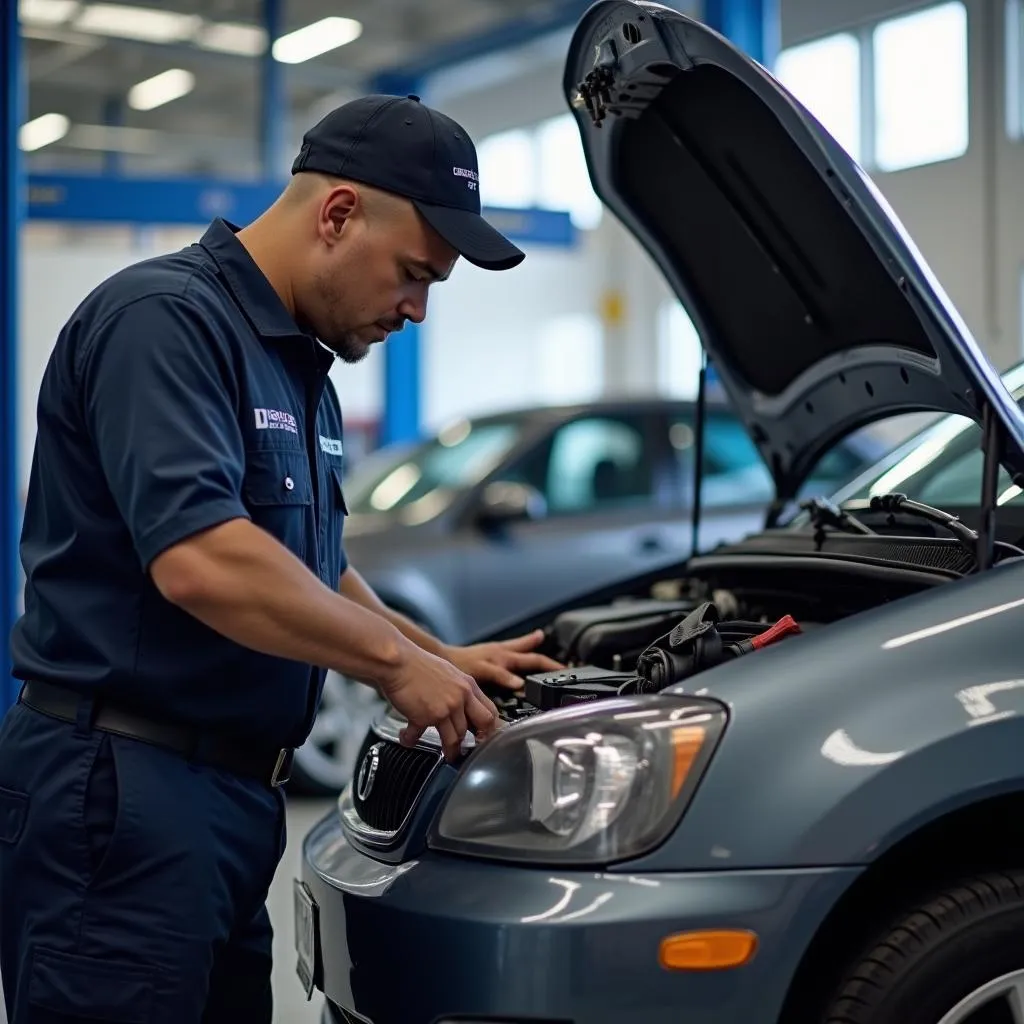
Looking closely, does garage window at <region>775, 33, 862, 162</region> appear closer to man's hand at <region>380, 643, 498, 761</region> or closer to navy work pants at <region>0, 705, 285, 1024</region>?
man's hand at <region>380, 643, 498, 761</region>

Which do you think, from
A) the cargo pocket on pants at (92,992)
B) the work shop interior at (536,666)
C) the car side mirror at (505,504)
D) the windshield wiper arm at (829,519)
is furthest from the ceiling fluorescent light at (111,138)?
the cargo pocket on pants at (92,992)

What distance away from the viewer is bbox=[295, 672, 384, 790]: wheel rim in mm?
5207

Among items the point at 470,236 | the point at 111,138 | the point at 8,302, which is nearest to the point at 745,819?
the point at 470,236

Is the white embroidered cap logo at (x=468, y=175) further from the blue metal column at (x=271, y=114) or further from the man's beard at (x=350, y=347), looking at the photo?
the blue metal column at (x=271, y=114)

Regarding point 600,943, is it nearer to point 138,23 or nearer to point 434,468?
point 434,468

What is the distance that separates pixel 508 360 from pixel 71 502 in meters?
18.5

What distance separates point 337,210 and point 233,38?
1169cm

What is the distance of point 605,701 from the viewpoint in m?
1.85

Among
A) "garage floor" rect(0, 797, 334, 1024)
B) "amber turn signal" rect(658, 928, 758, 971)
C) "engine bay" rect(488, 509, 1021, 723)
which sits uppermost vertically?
"engine bay" rect(488, 509, 1021, 723)

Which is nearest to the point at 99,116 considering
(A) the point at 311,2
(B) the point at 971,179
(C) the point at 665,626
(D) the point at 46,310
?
(D) the point at 46,310

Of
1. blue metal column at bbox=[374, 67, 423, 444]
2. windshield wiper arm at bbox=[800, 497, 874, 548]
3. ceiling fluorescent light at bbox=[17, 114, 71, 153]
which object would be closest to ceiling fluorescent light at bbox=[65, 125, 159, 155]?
ceiling fluorescent light at bbox=[17, 114, 71, 153]

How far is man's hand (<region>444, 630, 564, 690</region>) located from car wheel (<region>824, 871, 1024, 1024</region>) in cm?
81

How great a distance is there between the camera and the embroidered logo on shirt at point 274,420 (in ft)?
6.14

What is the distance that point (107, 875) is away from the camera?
5.88 ft
